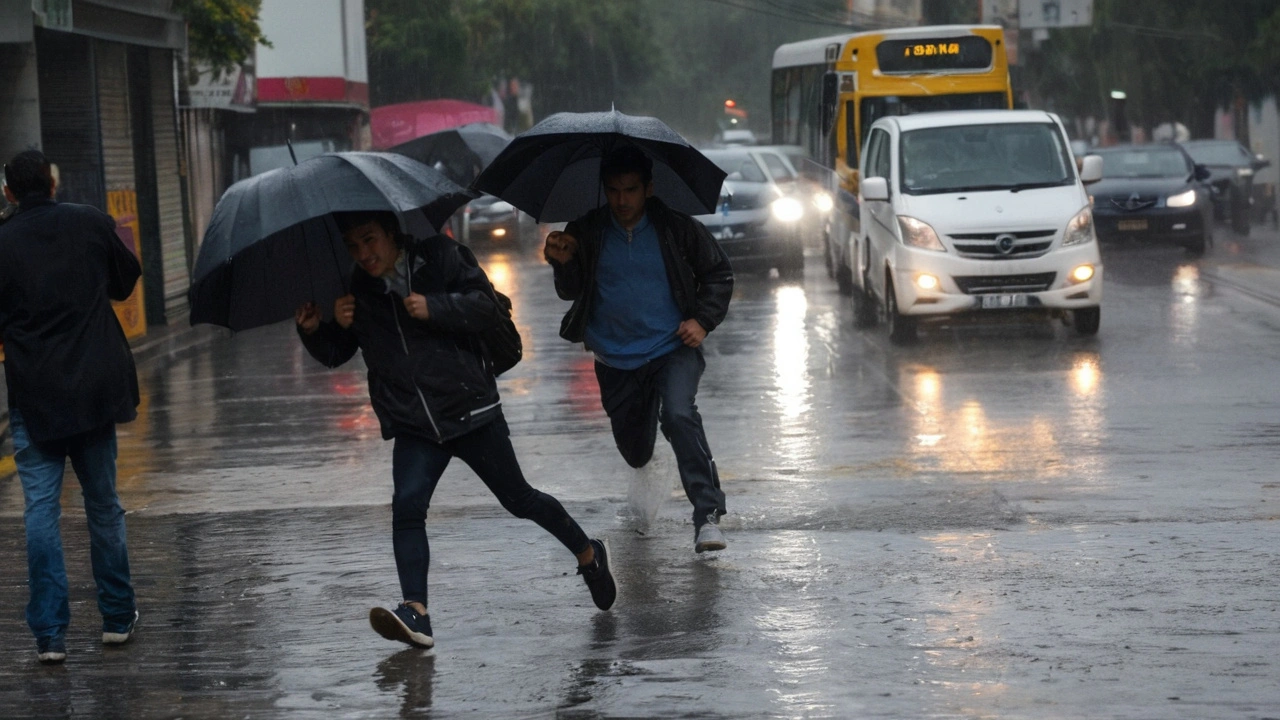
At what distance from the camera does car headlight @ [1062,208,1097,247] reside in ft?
50.6

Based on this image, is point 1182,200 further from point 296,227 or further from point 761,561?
point 296,227

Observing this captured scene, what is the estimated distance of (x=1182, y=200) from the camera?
25.5 m

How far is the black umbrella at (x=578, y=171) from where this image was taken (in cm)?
743

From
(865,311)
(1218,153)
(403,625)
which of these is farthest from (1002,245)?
(1218,153)

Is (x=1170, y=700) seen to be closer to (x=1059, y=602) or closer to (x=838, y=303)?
(x=1059, y=602)

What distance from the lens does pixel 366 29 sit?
50.1m

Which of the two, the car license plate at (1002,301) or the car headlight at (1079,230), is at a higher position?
the car headlight at (1079,230)

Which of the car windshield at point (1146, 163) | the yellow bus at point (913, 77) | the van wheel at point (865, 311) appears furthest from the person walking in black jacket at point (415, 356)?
the car windshield at point (1146, 163)

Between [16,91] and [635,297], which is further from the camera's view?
[16,91]

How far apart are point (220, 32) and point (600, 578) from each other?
18.0 metres

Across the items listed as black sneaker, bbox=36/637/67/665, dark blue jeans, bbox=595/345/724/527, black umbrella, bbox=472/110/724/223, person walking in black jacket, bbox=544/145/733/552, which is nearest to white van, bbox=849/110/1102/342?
black umbrella, bbox=472/110/724/223

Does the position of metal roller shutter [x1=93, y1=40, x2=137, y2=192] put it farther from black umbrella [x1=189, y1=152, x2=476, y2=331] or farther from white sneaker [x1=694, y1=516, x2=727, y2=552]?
black umbrella [x1=189, y1=152, x2=476, y2=331]

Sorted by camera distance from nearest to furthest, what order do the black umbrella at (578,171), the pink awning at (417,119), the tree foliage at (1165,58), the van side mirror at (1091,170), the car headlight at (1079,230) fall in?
the black umbrella at (578,171) < the car headlight at (1079,230) < the van side mirror at (1091,170) < the tree foliage at (1165,58) < the pink awning at (417,119)

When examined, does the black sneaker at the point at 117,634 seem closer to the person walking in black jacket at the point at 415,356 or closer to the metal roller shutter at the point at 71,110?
the person walking in black jacket at the point at 415,356
